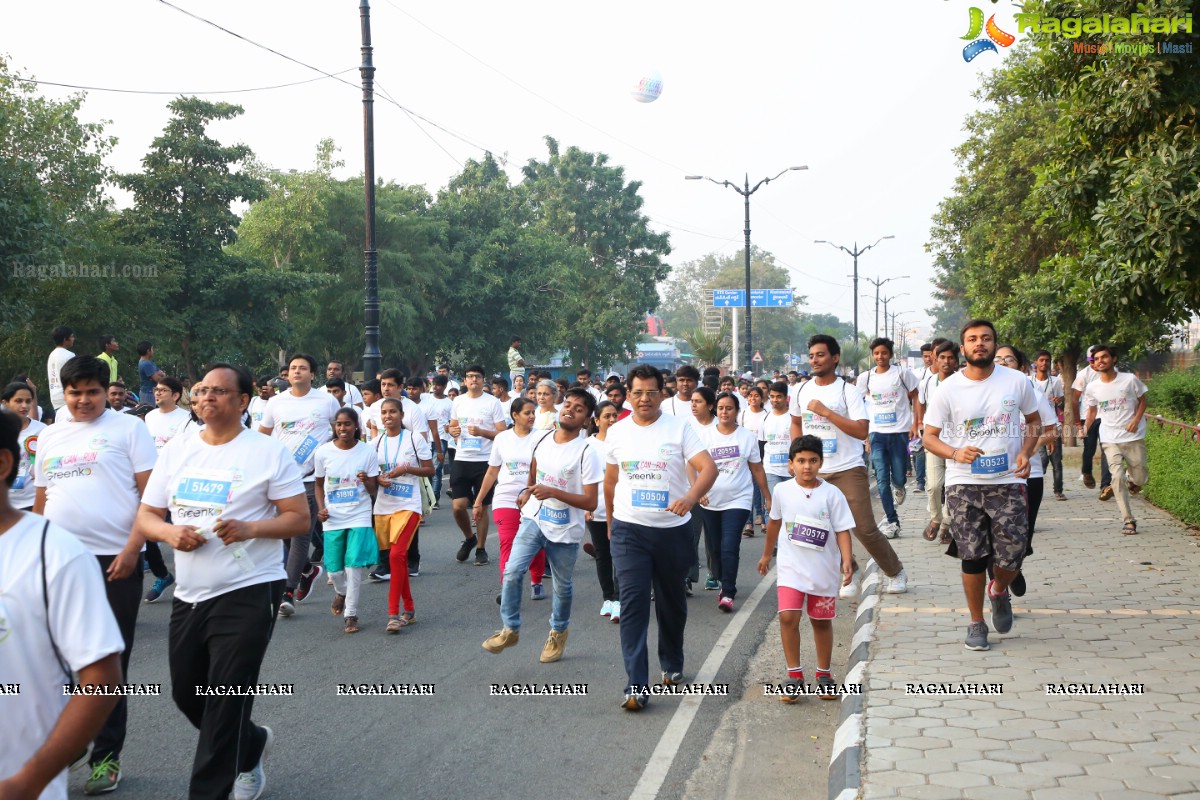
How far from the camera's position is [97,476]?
16.7 ft

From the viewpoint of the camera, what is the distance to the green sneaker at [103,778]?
475 centimetres

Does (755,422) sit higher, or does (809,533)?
(755,422)

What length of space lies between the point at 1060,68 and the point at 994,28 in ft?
46.4

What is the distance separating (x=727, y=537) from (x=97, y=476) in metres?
5.01

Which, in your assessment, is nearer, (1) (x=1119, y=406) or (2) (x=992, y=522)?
(2) (x=992, y=522)

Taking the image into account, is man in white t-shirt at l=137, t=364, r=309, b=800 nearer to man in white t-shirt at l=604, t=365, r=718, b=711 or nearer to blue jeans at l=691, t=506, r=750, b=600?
man in white t-shirt at l=604, t=365, r=718, b=711

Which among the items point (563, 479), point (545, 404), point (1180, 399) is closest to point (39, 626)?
point (563, 479)

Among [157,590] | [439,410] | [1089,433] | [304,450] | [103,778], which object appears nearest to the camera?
[103,778]

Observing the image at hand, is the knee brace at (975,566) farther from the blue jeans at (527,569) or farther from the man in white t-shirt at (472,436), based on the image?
the man in white t-shirt at (472,436)

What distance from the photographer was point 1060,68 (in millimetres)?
8617

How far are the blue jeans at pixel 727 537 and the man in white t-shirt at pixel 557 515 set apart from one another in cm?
177

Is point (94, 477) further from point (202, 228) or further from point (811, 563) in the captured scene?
point (202, 228)

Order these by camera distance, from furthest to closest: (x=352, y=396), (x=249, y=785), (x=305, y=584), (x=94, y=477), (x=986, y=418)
Answer: (x=352, y=396) < (x=305, y=584) < (x=986, y=418) < (x=94, y=477) < (x=249, y=785)

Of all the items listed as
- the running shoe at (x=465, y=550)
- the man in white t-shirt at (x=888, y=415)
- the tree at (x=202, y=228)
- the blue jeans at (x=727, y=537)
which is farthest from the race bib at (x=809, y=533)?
the tree at (x=202, y=228)
